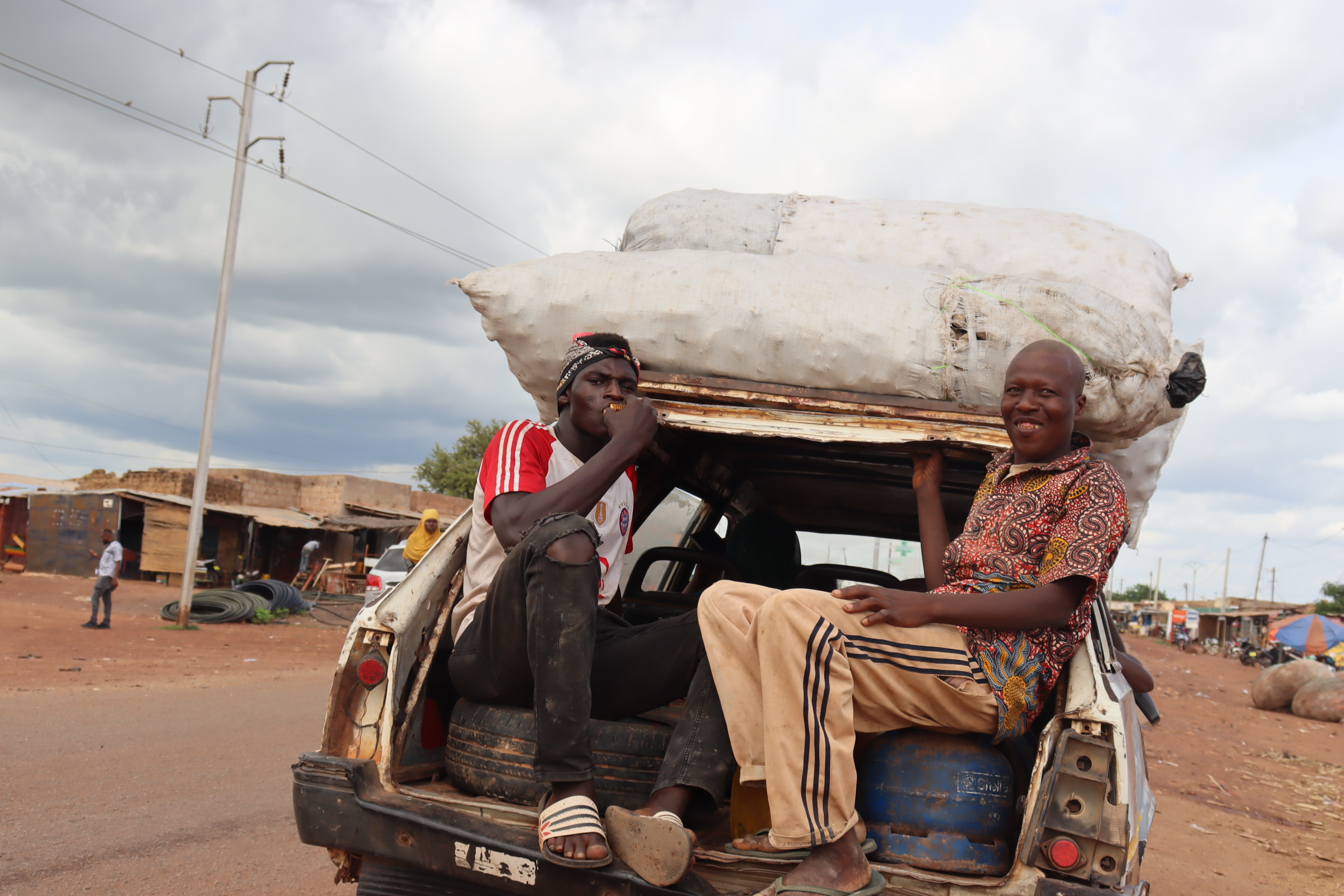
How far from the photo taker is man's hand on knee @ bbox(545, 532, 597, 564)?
2.24 meters

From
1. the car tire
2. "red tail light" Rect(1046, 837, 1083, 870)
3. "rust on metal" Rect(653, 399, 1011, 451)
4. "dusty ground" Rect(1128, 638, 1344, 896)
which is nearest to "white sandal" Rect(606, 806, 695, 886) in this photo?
the car tire

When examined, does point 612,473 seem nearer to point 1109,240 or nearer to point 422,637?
point 422,637

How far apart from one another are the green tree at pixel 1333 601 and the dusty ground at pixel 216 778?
4610cm

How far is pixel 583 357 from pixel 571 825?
1.44m

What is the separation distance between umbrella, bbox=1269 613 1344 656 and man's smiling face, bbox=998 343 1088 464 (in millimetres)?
34950

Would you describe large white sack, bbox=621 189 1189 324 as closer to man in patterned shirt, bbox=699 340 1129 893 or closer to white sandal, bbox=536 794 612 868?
man in patterned shirt, bbox=699 340 1129 893

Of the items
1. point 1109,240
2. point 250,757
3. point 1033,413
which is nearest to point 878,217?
point 1109,240

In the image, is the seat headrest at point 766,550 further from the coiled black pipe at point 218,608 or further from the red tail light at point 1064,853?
the coiled black pipe at point 218,608

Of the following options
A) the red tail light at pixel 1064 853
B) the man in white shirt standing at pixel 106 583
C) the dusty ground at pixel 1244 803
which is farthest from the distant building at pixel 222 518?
the red tail light at pixel 1064 853

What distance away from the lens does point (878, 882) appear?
201cm

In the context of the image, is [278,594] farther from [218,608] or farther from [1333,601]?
[1333,601]

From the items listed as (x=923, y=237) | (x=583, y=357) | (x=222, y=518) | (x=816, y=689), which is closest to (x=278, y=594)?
(x=222, y=518)

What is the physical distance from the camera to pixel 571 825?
2.05 meters

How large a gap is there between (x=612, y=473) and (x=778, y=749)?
99cm
